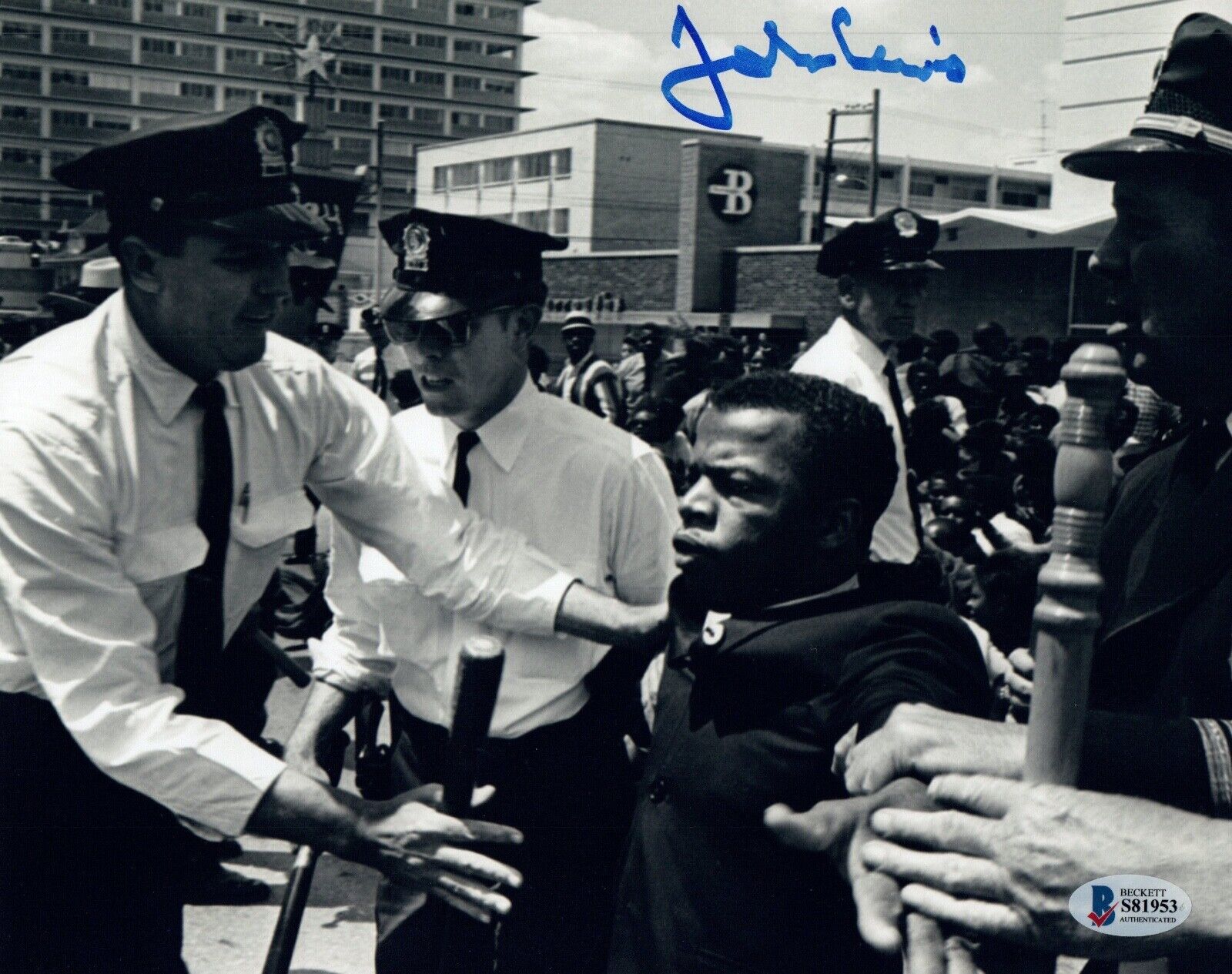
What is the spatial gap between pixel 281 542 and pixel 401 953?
86 cm

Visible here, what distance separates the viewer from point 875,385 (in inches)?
170

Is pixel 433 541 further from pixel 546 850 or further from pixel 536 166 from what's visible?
pixel 536 166

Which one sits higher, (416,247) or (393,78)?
(393,78)

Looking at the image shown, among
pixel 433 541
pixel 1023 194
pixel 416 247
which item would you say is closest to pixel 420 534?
pixel 433 541

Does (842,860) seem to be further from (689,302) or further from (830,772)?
(689,302)

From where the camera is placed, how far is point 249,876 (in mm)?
4156

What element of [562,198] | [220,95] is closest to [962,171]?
[562,198]

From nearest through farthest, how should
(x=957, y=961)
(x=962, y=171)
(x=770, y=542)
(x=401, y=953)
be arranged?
1. (x=957, y=961)
2. (x=770, y=542)
3. (x=401, y=953)
4. (x=962, y=171)

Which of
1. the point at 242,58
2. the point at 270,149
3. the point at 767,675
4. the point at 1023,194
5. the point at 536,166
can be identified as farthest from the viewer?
the point at 1023,194

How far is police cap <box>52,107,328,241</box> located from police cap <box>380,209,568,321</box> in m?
0.52

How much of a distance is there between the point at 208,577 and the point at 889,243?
10.6ft
